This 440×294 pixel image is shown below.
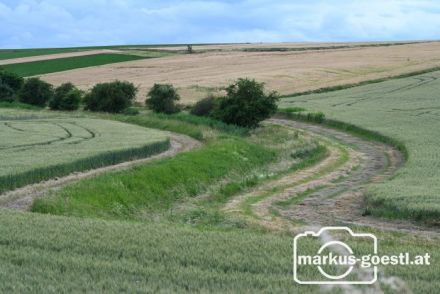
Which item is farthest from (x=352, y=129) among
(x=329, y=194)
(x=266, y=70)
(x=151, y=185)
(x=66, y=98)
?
(x=266, y=70)

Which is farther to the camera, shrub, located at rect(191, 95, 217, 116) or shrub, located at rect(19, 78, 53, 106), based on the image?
shrub, located at rect(19, 78, 53, 106)

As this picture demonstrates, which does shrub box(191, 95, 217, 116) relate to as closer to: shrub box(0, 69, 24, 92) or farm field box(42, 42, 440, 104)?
farm field box(42, 42, 440, 104)

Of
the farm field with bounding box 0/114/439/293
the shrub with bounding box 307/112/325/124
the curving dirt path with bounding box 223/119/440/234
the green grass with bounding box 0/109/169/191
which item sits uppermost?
the farm field with bounding box 0/114/439/293

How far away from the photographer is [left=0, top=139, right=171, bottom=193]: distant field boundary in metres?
→ 20.8

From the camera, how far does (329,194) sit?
22.1 m

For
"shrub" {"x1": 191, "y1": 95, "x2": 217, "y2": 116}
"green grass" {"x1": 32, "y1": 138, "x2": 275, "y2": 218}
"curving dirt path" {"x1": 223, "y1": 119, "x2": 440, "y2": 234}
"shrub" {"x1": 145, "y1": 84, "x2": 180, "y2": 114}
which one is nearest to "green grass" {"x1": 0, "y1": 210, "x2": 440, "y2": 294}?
"curving dirt path" {"x1": 223, "y1": 119, "x2": 440, "y2": 234}

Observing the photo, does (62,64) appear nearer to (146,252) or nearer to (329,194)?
(329,194)

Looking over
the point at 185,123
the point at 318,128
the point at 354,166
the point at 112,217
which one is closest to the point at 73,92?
the point at 185,123

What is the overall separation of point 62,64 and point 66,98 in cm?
4477

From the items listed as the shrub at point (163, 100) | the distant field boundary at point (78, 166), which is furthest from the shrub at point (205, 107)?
the distant field boundary at point (78, 166)

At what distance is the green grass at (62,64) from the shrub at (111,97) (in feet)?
116

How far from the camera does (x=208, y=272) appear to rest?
→ 10.1 metres

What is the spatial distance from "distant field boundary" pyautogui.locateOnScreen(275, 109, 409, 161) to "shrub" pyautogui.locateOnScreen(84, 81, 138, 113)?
1104 cm

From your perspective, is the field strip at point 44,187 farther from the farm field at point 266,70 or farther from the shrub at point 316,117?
the farm field at point 266,70
